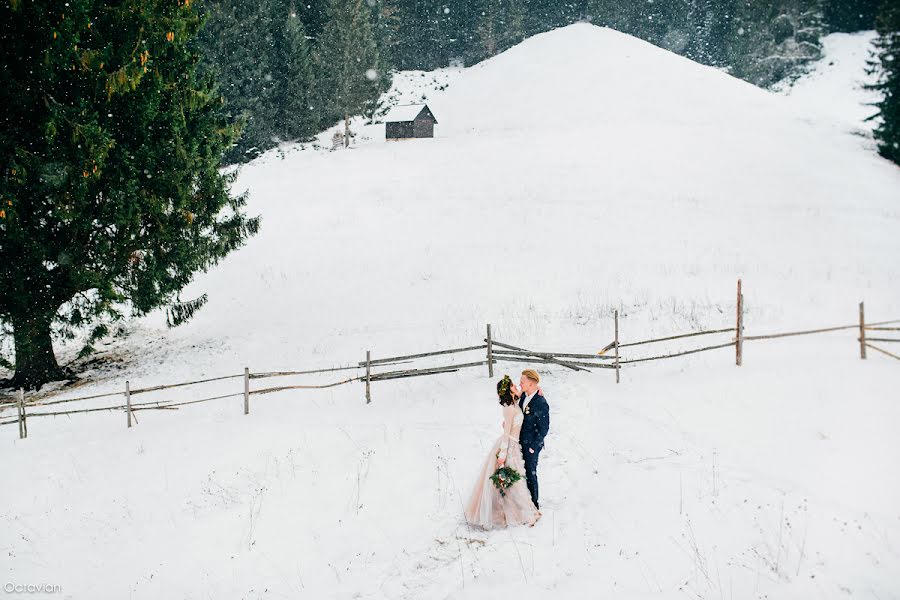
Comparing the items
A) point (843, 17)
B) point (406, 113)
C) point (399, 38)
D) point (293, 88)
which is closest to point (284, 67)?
point (293, 88)

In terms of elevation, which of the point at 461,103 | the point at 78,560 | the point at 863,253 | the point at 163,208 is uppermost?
the point at 461,103

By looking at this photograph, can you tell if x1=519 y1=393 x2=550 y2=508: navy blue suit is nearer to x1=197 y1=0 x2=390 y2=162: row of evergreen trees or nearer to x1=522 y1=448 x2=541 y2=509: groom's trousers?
x1=522 y1=448 x2=541 y2=509: groom's trousers

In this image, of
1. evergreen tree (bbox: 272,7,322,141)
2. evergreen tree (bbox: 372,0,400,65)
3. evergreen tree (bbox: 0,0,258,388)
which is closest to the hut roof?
evergreen tree (bbox: 272,7,322,141)

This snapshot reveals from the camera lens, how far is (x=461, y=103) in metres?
58.7

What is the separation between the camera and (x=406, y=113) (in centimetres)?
4941

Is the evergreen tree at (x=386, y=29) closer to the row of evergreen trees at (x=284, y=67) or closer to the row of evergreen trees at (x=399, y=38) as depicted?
the row of evergreen trees at (x=399, y=38)

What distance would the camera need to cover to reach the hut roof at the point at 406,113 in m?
48.8

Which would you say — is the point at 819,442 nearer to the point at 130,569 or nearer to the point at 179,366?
the point at 130,569

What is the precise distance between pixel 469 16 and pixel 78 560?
88.6 m

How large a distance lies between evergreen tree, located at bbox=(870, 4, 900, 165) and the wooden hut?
1208 inches

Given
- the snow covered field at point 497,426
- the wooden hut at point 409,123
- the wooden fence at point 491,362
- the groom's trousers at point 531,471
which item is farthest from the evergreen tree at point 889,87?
the wooden hut at point 409,123

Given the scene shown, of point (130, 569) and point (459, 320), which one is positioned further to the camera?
point (459, 320)

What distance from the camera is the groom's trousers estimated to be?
721 cm

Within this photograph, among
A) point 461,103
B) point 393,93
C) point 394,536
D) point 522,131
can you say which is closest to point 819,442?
point 394,536
